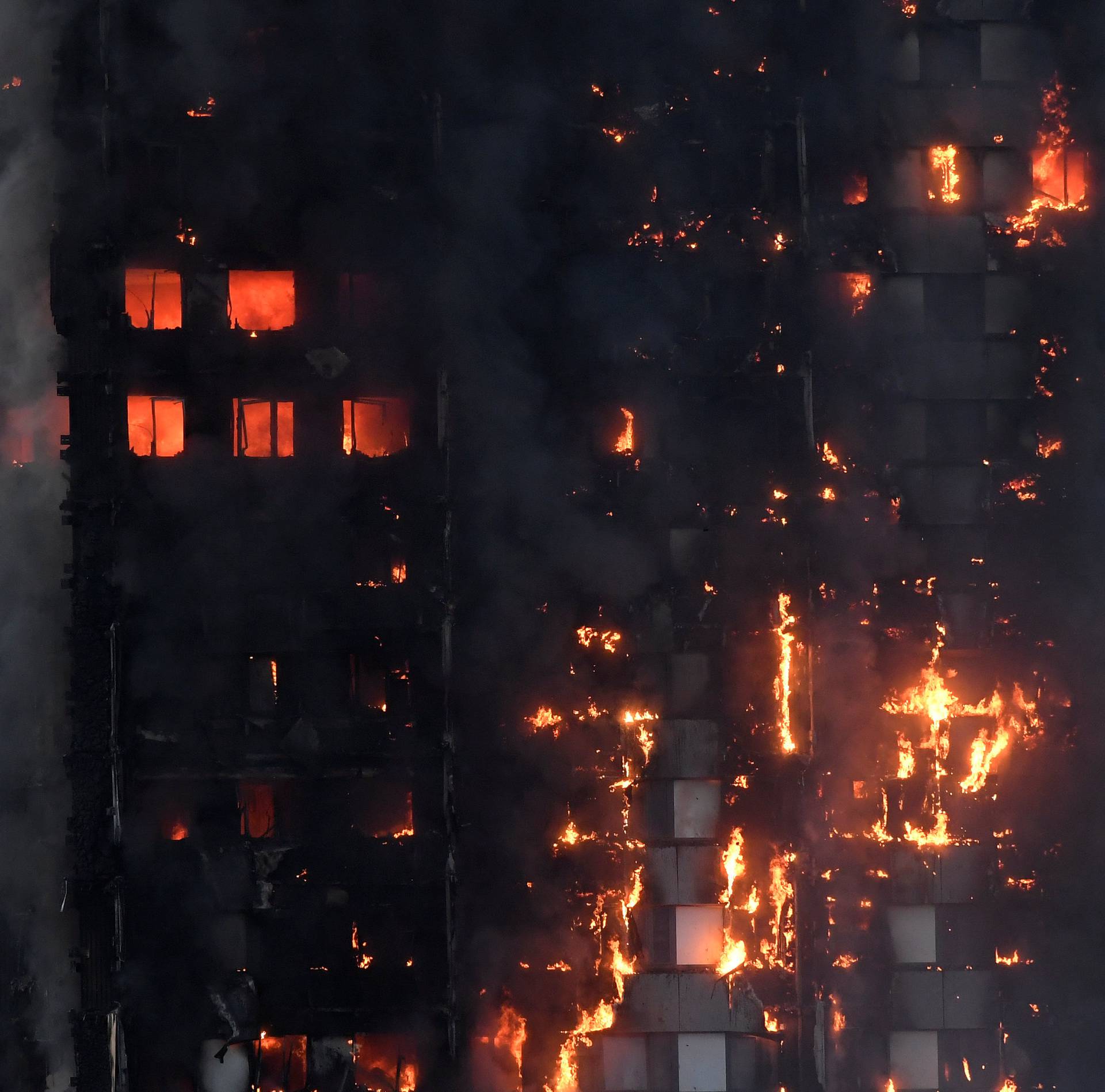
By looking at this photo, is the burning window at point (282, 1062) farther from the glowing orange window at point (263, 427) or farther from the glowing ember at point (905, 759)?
the glowing ember at point (905, 759)

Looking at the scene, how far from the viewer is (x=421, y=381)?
24.0ft

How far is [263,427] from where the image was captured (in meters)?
7.34

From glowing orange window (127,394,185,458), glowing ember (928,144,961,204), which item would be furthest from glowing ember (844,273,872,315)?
glowing orange window (127,394,185,458)

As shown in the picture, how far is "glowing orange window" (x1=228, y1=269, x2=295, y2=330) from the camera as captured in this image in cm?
732

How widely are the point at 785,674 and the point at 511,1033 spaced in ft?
13.8

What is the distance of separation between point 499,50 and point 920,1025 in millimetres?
10009

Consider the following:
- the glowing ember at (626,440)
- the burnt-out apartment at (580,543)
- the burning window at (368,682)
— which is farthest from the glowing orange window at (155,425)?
the glowing ember at (626,440)

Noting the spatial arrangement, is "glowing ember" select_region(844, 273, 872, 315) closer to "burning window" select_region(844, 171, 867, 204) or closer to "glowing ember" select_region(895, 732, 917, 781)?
"burning window" select_region(844, 171, 867, 204)

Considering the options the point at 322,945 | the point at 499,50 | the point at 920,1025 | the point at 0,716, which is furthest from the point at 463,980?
the point at 499,50

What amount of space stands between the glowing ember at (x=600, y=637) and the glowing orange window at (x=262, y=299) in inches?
154

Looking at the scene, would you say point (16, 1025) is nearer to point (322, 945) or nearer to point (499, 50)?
point (322, 945)

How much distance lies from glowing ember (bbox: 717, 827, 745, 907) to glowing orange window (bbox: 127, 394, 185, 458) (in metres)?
6.32

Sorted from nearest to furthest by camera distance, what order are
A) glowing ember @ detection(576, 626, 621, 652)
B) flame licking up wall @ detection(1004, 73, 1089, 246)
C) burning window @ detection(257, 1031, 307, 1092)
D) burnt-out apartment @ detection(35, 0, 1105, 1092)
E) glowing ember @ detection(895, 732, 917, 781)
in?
1. burnt-out apartment @ detection(35, 0, 1105, 1092)
2. burning window @ detection(257, 1031, 307, 1092)
3. glowing ember @ detection(576, 626, 621, 652)
4. glowing ember @ detection(895, 732, 917, 781)
5. flame licking up wall @ detection(1004, 73, 1089, 246)

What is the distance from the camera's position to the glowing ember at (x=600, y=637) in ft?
24.5
